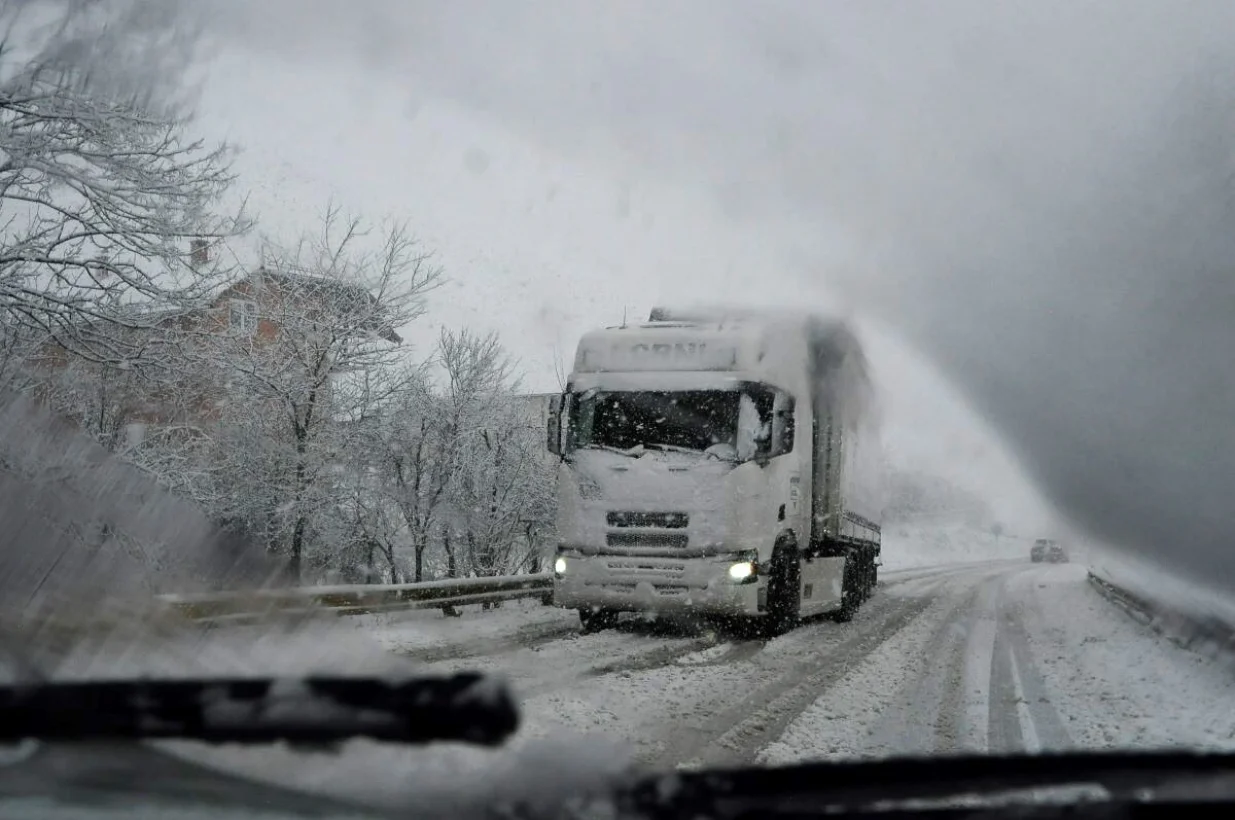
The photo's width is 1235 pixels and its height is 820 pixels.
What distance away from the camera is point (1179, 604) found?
1165cm

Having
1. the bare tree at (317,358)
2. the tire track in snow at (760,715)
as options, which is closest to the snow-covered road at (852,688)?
the tire track in snow at (760,715)

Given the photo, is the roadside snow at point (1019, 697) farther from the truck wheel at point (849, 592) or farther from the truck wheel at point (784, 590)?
the truck wheel at point (849, 592)

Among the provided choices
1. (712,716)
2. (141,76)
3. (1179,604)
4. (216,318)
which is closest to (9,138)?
(141,76)

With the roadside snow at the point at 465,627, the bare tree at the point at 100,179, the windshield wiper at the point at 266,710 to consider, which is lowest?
the roadside snow at the point at 465,627

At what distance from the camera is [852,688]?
8.26 metres

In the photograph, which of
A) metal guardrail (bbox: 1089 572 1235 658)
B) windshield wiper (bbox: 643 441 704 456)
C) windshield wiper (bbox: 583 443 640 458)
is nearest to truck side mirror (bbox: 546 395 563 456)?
windshield wiper (bbox: 583 443 640 458)

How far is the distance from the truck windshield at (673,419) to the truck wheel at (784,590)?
4.78 ft

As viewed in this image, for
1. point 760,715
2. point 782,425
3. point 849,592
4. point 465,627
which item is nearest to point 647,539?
point 782,425

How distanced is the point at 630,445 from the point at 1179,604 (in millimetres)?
6295

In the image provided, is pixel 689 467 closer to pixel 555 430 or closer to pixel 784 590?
pixel 555 430

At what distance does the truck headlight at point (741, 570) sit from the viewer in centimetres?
1082

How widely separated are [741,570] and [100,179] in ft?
25.5

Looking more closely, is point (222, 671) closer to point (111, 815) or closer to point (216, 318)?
point (111, 815)

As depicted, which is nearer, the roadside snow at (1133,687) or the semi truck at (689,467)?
the roadside snow at (1133,687)
